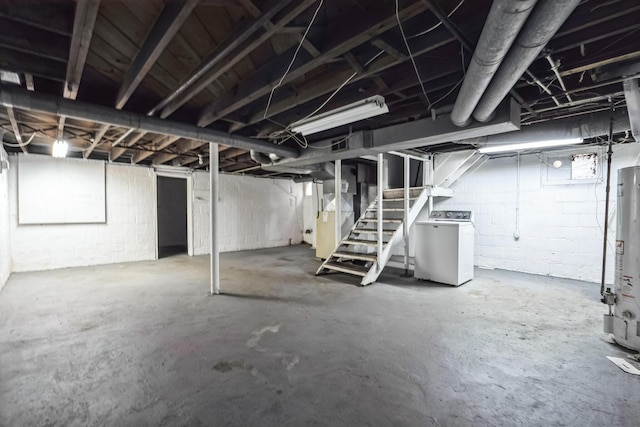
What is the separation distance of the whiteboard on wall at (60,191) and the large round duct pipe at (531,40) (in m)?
6.66

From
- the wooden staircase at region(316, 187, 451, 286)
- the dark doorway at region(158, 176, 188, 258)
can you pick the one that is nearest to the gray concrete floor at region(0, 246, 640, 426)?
the wooden staircase at region(316, 187, 451, 286)

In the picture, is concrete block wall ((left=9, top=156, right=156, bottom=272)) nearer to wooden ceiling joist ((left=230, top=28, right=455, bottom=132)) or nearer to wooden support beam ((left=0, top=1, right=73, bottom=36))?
wooden ceiling joist ((left=230, top=28, right=455, bottom=132))

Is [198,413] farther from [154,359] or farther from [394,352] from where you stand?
[394,352]

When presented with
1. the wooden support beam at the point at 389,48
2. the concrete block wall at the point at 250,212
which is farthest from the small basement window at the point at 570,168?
the concrete block wall at the point at 250,212

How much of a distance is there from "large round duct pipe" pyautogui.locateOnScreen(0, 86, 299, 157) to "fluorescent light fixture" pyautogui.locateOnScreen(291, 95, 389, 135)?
0.98 meters

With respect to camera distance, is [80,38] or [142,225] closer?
[80,38]

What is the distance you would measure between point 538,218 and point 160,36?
5585 millimetres

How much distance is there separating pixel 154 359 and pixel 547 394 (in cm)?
264

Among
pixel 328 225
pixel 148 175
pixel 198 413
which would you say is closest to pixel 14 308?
pixel 198 413

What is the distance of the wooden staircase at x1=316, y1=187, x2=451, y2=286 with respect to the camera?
440 cm

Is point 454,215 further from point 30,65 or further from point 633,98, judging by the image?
point 30,65

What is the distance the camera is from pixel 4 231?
14.3ft

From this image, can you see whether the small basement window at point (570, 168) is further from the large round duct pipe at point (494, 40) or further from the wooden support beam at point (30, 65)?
the wooden support beam at point (30, 65)

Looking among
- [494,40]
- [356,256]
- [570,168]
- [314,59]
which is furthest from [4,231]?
[570,168]
